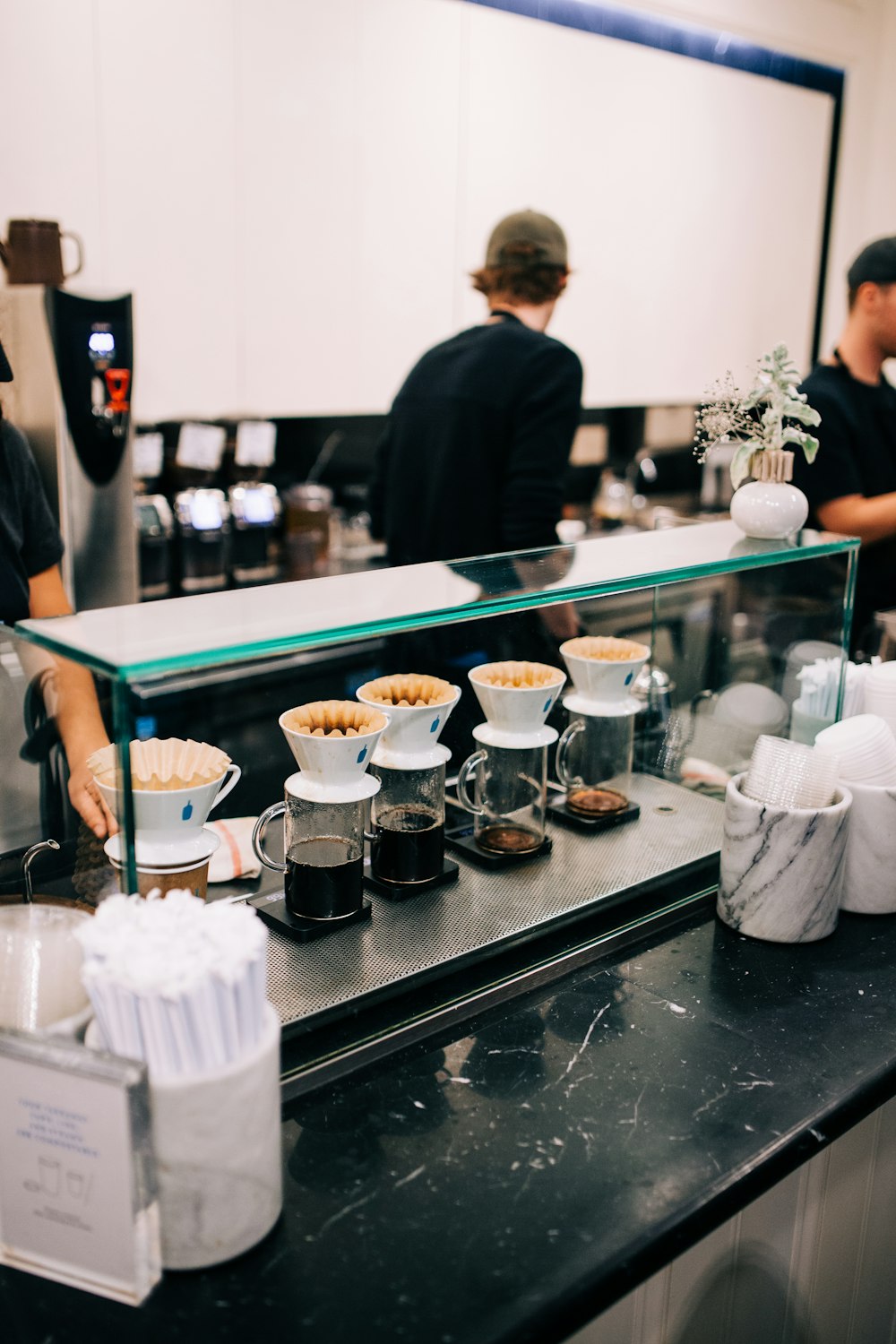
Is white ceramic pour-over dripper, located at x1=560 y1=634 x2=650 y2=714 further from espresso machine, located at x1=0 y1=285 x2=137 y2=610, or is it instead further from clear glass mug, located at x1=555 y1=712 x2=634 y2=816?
espresso machine, located at x1=0 y1=285 x2=137 y2=610

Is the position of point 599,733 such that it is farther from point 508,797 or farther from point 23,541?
point 23,541

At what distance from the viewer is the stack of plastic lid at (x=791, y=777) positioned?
1.44 metres

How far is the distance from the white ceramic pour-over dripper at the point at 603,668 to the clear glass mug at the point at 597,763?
0.09ft

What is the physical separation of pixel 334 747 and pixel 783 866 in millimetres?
573

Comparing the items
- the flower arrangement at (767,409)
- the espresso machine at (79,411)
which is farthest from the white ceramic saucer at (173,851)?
the espresso machine at (79,411)

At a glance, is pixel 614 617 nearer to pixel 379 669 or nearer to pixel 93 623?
pixel 379 669

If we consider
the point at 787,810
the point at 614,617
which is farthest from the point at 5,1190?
the point at 614,617

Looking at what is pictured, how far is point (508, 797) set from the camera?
153 cm

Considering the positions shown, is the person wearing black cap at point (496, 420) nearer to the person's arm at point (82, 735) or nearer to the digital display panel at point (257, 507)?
the digital display panel at point (257, 507)

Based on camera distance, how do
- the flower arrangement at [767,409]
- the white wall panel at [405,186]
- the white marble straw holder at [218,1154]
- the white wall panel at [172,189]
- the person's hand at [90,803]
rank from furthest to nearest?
the white wall panel at [405,186]
the white wall panel at [172,189]
the flower arrangement at [767,409]
the person's hand at [90,803]
the white marble straw holder at [218,1154]

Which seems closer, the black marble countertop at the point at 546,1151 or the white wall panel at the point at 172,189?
the black marble countertop at the point at 546,1151

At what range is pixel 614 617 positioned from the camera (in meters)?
1.63

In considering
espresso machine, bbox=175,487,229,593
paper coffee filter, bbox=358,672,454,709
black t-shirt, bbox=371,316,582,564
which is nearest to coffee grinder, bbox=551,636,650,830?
paper coffee filter, bbox=358,672,454,709

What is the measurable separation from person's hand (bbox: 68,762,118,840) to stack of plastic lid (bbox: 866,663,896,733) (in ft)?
3.69
